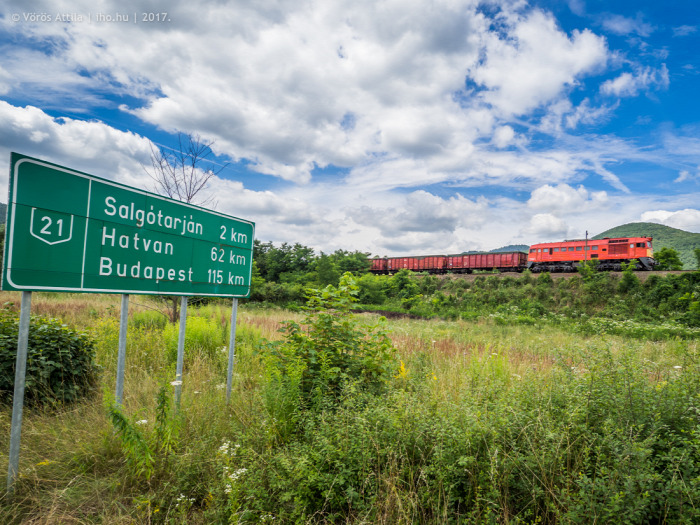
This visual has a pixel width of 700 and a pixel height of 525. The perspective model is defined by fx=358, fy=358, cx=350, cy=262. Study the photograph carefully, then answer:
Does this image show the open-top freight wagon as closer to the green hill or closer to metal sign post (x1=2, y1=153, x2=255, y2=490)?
metal sign post (x1=2, y1=153, x2=255, y2=490)

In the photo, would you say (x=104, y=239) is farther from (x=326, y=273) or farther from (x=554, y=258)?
(x=554, y=258)

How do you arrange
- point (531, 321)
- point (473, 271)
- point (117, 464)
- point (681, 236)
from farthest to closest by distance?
point (681, 236), point (473, 271), point (531, 321), point (117, 464)

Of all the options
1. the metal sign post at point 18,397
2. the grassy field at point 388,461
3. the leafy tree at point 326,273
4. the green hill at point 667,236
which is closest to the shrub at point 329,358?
the grassy field at point 388,461

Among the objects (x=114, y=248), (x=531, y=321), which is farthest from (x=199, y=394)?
(x=531, y=321)

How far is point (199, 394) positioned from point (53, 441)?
1472 millimetres

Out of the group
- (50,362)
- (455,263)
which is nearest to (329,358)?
(50,362)

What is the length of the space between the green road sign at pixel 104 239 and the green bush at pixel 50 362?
1982mm

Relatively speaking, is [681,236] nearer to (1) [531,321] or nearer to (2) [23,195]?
(1) [531,321]

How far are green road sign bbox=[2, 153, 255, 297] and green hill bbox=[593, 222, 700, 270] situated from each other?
80.1 m

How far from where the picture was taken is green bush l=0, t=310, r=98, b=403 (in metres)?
4.27

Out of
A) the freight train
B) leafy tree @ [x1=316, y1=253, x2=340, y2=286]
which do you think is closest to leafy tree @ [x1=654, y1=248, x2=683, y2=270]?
the freight train

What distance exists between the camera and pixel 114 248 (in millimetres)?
3398

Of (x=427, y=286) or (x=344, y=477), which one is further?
(x=427, y=286)

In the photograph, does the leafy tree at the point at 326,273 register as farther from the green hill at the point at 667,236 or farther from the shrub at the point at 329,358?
the green hill at the point at 667,236
